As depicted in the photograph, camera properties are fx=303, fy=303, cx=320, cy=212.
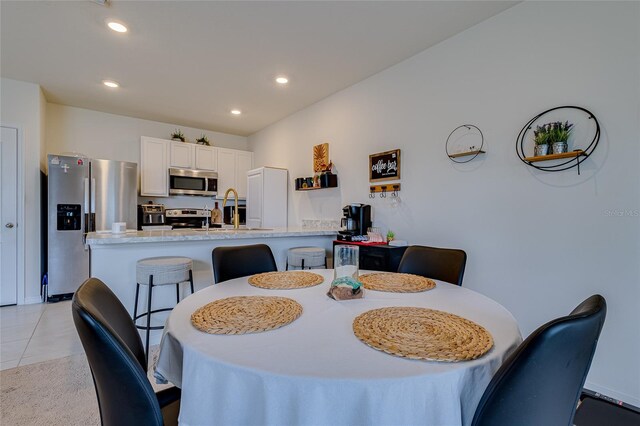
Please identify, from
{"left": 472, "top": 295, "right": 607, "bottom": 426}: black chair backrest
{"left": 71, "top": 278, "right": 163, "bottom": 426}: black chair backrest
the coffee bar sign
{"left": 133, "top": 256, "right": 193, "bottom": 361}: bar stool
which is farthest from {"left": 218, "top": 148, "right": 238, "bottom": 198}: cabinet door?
{"left": 472, "top": 295, "right": 607, "bottom": 426}: black chair backrest

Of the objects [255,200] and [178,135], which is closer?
[255,200]

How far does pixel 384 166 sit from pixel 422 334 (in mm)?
2549

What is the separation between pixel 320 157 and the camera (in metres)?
4.17

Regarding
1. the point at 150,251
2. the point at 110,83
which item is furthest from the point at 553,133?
the point at 110,83

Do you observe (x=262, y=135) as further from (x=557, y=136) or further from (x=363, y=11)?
(x=557, y=136)

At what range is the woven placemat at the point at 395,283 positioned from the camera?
143 cm

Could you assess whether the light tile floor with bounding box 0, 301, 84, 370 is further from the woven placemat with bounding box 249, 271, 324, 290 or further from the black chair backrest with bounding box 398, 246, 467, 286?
the black chair backrest with bounding box 398, 246, 467, 286

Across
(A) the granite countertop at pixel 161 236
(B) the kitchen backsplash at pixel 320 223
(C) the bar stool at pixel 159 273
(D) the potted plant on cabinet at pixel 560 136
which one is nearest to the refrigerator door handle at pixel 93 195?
(A) the granite countertop at pixel 161 236

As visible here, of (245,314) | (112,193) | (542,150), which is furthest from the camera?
(112,193)

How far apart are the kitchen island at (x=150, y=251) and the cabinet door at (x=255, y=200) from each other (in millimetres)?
1879

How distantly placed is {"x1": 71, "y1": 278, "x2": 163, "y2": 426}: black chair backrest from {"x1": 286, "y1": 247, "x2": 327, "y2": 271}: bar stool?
1996 millimetres

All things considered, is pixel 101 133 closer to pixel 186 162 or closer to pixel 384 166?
pixel 186 162

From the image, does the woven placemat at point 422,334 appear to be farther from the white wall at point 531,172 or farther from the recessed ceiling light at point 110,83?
Result: the recessed ceiling light at point 110,83

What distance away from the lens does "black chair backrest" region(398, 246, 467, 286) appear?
A: 5.96 feet
